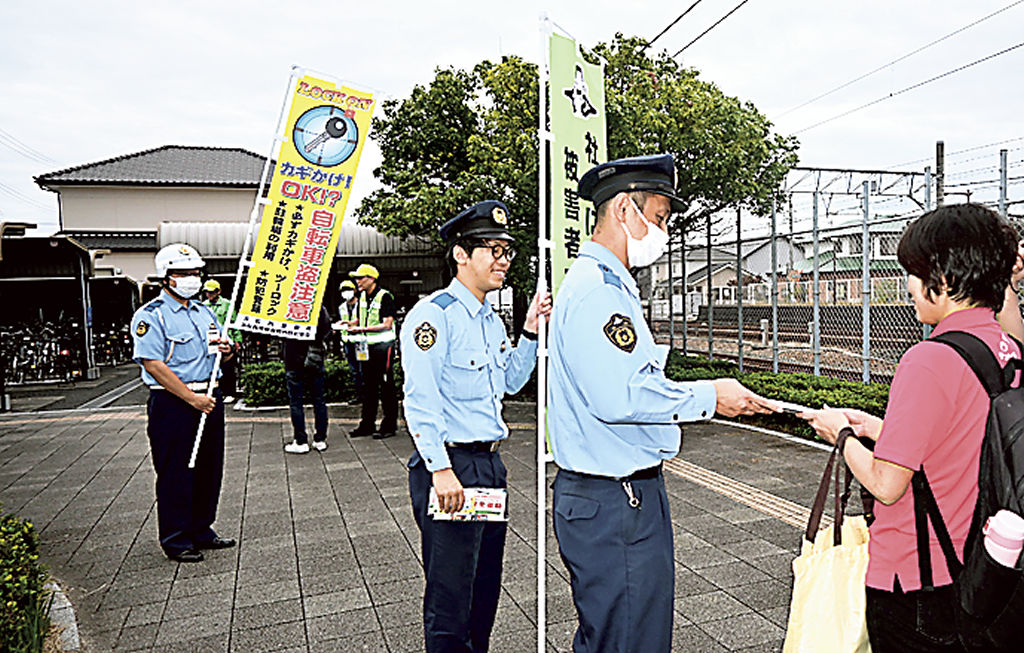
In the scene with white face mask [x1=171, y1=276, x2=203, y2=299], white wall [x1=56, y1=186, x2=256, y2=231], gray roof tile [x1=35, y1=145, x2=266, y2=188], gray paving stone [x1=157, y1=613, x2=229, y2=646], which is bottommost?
gray paving stone [x1=157, y1=613, x2=229, y2=646]

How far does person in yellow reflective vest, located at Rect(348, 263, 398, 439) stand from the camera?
338 inches

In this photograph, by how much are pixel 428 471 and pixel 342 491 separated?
3.69 m

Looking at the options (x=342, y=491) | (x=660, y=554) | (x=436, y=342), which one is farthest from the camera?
(x=342, y=491)

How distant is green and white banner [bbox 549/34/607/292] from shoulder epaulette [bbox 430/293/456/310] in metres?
1.19

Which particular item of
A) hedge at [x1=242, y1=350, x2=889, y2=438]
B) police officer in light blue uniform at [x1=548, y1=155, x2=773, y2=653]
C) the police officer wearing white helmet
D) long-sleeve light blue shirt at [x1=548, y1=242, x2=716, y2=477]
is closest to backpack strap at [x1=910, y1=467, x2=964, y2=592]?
police officer in light blue uniform at [x1=548, y1=155, x2=773, y2=653]

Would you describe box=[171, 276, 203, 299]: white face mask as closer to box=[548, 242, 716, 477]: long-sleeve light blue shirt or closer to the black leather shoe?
the black leather shoe

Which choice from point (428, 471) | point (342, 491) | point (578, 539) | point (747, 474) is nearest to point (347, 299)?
point (342, 491)

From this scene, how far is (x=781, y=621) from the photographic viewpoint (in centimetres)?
356

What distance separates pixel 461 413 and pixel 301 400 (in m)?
5.38

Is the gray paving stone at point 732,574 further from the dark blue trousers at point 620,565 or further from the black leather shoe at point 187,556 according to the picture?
the black leather shoe at point 187,556

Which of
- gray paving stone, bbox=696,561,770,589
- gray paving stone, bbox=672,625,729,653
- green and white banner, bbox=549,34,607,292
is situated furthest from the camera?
gray paving stone, bbox=696,561,770,589

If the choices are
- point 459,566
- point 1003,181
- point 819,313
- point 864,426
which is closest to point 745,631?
point 459,566

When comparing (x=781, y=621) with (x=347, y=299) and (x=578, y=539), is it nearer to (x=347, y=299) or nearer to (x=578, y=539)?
(x=578, y=539)

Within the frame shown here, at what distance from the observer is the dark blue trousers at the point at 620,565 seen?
2078 mm
